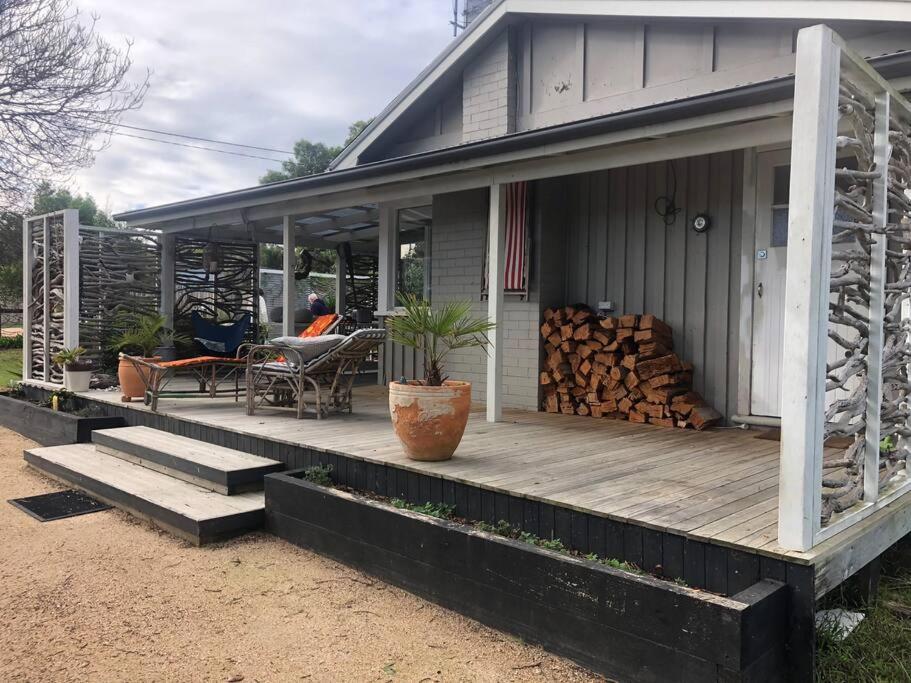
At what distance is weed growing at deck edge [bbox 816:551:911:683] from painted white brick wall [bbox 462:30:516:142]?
204 inches

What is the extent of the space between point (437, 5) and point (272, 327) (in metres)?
15.6

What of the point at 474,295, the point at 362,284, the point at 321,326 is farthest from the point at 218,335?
the point at 474,295

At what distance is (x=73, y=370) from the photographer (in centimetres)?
651

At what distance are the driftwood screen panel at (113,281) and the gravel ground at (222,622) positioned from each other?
5028 millimetres

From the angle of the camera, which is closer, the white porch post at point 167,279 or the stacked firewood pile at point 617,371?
the stacked firewood pile at point 617,371

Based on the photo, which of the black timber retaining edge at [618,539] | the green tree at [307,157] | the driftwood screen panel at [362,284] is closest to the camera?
the black timber retaining edge at [618,539]

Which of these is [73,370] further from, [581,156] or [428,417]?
[581,156]

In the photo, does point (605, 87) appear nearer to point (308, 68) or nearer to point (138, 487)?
point (138, 487)

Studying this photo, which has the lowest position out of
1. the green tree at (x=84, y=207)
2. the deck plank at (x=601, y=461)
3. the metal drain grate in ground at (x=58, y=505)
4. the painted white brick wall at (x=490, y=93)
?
the metal drain grate in ground at (x=58, y=505)

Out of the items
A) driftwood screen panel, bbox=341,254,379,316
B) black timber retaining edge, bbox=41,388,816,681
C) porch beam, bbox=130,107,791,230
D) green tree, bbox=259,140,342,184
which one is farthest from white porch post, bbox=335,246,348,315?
green tree, bbox=259,140,342,184

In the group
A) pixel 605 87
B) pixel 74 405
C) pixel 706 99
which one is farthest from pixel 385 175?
pixel 74 405

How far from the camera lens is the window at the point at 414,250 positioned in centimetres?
687

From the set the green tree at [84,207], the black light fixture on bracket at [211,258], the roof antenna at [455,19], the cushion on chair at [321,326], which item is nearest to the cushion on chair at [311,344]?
the cushion on chair at [321,326]

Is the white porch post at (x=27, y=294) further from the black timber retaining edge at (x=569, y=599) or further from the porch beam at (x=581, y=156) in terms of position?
the black timber retaining edge at (x=569, y=599)
